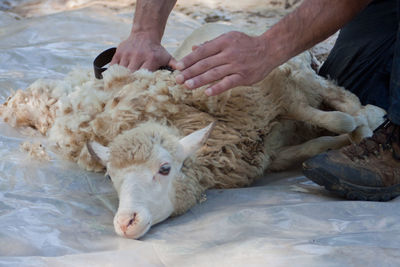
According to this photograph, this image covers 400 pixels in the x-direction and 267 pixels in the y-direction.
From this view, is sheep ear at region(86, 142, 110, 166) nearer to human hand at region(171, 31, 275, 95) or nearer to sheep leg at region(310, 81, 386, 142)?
human hand at region(171, 31, 275, 95)

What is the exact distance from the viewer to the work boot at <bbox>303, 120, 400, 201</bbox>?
5.68 feet

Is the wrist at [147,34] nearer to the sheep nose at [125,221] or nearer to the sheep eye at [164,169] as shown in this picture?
the sheep eye at [164,169]

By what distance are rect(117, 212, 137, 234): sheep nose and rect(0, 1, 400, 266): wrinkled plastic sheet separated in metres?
0.04

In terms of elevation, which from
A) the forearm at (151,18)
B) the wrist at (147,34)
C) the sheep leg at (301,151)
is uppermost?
the forearm at (151,18)

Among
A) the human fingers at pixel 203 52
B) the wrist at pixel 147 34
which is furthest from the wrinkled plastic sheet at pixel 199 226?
the wrist at pixel 147 34

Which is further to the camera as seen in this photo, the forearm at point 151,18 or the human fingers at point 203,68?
the forearm at point 151,18

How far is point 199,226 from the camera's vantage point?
5.09 feet

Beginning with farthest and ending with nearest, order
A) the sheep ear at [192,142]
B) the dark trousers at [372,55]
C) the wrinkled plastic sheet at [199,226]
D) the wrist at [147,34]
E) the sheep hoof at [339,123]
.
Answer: the dark trousers at [372,55], the wrist at [147,34], the sheep hoof at [339,123], the sheep ear at [192,142], the wrinkled plastic sheet at [199,226]

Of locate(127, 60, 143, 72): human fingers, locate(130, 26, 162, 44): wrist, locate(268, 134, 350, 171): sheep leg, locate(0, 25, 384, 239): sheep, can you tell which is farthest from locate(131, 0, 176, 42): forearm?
locate(268, 134, 350, 171): sheep leg

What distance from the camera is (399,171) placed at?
1790 millimetres

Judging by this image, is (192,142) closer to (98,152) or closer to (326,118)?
(98,152)

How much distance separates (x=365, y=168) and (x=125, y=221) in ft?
2.90

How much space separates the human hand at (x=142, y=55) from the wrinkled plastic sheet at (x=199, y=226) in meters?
0.51

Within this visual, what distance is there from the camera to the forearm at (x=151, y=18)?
2.36 metres
